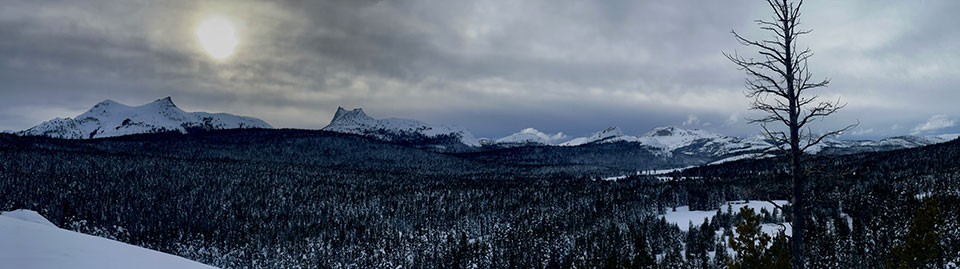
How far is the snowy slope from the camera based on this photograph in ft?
25.7

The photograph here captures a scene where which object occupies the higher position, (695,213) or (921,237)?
(921,237)

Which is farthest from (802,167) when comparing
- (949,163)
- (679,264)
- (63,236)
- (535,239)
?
(949,163)

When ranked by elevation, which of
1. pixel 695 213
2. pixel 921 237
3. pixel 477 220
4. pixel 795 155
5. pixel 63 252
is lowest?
pixel 477 220

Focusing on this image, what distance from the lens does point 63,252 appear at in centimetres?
864

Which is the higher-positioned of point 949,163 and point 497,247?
point 949,163

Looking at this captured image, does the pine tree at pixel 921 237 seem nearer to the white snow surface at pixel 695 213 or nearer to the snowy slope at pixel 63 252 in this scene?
the snowy slope at pixel 63 252

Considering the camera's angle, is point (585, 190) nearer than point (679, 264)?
No

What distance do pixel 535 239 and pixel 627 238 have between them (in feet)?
80.6

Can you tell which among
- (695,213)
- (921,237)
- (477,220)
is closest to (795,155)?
(921,237)

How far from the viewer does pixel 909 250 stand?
20.6m

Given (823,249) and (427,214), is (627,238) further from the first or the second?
(427,214)

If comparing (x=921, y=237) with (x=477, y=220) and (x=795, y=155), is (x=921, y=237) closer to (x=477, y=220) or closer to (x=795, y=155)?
(x=795, y=155)

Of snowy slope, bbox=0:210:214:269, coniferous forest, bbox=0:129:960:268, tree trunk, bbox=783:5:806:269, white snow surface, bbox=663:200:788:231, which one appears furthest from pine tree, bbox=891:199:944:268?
white snow surface, bbox=663:200:788:231

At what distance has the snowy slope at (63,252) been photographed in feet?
25.7
